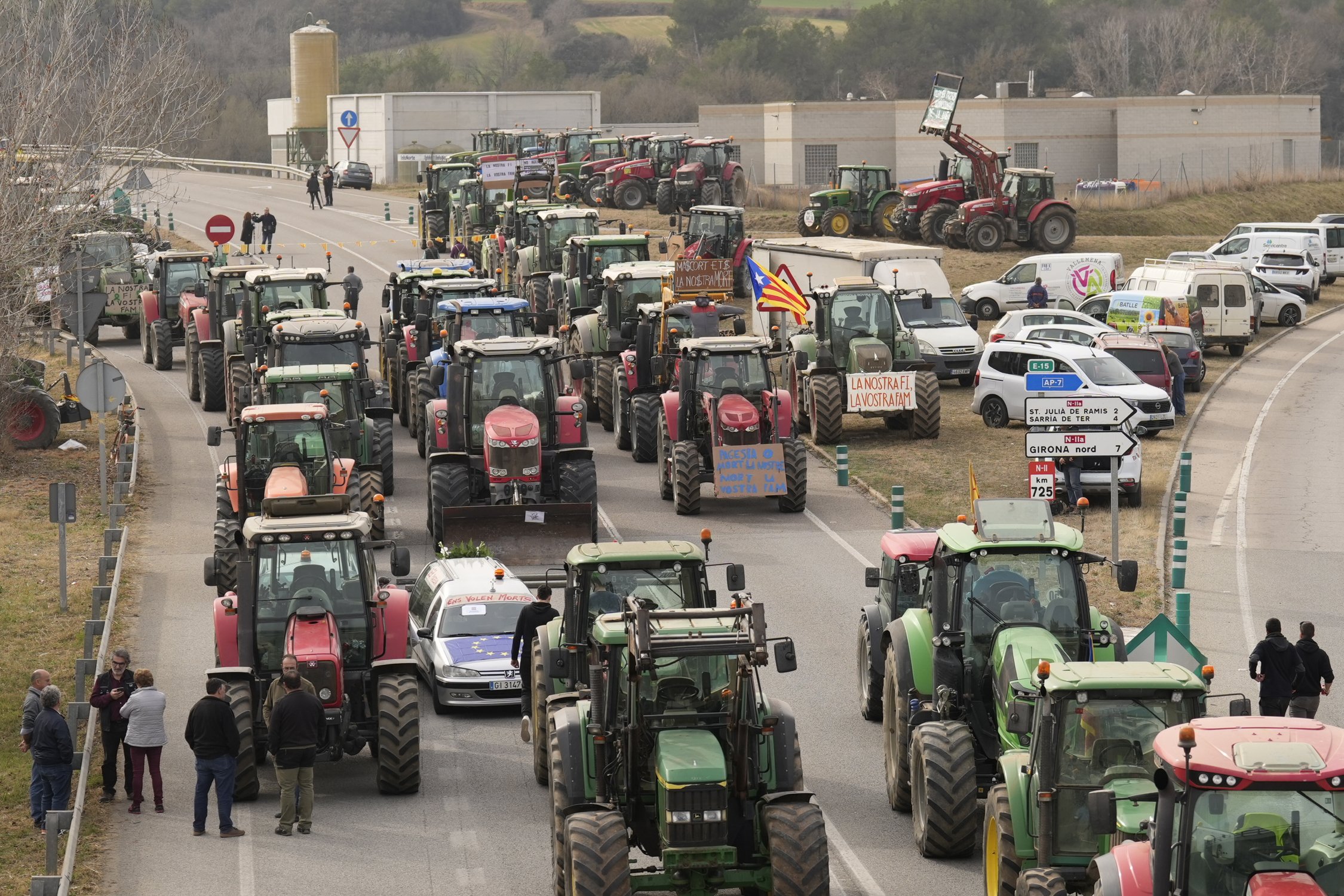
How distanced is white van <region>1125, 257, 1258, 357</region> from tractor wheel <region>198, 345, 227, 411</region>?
19.8m

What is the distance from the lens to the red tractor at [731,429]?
27.9 meters

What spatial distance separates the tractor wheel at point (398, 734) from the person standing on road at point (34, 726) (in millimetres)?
2765

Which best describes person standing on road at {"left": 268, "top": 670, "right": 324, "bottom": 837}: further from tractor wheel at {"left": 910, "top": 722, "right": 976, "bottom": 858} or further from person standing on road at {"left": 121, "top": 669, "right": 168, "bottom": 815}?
tractor wheel at {"left": 910, "top": 722, "right": 976, "bottom": 858}

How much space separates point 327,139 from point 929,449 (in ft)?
215

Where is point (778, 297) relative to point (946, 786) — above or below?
above

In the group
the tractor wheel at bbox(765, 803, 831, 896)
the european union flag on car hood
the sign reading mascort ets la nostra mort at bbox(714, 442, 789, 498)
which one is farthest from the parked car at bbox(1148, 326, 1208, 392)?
the tractor wheel at bbox(765, 803, 831, 896)

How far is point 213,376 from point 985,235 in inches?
1002

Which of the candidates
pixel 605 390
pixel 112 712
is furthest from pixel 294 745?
pixel 605 390

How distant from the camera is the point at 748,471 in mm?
Result: 27969

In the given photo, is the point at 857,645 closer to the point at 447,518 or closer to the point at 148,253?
the point at 447,518

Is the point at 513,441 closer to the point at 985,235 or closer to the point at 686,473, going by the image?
the point at 686,473

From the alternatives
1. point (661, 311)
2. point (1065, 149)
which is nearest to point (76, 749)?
point (661, 311)

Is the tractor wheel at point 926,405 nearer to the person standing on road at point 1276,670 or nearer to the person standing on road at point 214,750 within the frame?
the person standing on road at point 1276,670

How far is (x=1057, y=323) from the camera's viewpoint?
39.9 m
